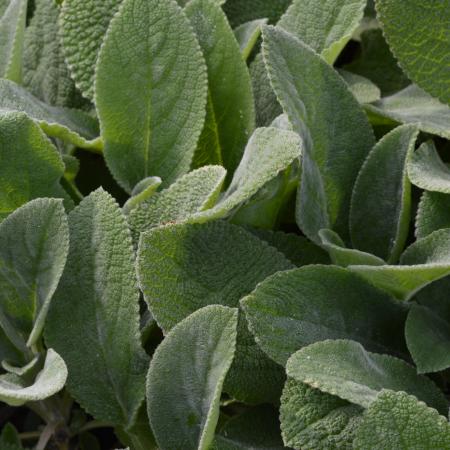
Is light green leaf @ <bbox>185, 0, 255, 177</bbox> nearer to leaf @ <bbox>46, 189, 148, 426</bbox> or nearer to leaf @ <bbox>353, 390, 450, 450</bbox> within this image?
leaf @ <bbox>46, 189, 148, 426</bbox>

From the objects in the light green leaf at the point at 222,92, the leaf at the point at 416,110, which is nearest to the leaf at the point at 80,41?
the light green leaf at the point at 222,92

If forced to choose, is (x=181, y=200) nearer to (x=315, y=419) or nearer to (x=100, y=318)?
(x=100, y=318)

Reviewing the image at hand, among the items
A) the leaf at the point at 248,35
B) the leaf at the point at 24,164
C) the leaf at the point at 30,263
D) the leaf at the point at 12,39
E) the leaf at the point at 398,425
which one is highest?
the leaf at the point at 12,39

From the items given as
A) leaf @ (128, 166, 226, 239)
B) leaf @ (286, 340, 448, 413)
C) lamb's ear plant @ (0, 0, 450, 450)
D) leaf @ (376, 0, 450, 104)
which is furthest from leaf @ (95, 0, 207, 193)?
leaf @ (286, 340, 448, 413)

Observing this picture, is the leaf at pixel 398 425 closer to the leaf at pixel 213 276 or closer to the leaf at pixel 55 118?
the leaf at pixel 213 276

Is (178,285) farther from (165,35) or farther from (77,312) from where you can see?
(165,35)

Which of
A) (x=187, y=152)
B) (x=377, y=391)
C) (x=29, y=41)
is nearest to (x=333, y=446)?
(x=377, y=391)

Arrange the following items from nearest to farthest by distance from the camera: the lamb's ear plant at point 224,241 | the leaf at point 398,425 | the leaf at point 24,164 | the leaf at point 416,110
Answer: the leaf at point 398,425, the lamb's ear plant at point 224,241, the leaf at point 24,164, the leaf at point 416,110
